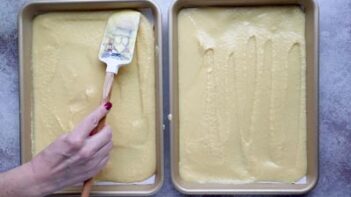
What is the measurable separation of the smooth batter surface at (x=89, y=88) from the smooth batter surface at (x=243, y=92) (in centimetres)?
7

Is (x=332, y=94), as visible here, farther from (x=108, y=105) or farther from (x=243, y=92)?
(x=108, y=105)

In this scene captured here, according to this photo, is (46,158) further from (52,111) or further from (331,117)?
(331,117)

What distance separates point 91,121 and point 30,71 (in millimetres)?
190

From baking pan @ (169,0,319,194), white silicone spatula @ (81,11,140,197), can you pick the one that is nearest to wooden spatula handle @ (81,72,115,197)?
white silicone spatula @ (81,11,140,197)

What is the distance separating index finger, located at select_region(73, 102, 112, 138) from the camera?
795 mm

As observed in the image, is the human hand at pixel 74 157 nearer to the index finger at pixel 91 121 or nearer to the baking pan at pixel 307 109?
the index finger at pixel 91 121

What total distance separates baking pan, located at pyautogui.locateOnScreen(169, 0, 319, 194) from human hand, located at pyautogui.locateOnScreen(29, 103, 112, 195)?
0.13 metres

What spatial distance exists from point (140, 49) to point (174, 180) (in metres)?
0.25

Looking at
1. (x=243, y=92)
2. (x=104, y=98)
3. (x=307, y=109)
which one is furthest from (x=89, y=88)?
(x=307, y=109)

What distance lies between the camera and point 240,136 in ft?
2.92

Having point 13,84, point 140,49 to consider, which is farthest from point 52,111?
point 140,49

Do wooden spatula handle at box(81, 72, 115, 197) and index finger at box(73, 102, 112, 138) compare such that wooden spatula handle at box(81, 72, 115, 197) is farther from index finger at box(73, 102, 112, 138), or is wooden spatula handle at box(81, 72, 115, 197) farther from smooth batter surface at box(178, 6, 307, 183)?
smooth batter surface at box(178, 6, 307, 183)

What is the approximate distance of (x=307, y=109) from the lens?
88 cm

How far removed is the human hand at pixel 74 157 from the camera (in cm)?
79
